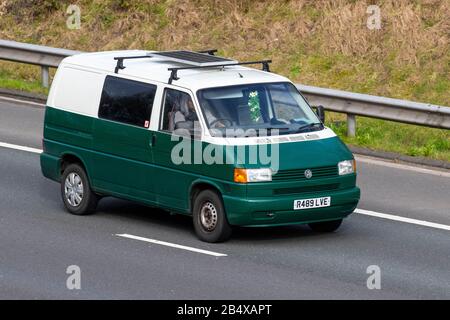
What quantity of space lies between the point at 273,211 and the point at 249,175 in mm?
501

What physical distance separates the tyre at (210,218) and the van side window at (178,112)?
859 mm

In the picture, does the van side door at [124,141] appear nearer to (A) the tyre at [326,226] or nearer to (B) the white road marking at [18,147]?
(A) the tyre at [326,226]

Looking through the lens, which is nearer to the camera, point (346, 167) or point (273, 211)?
point (273, 211)

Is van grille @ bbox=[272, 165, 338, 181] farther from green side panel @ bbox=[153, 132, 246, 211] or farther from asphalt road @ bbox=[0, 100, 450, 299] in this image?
asphalt road @ bbox=[0, 100, 450, 299]

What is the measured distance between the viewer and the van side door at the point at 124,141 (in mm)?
16594

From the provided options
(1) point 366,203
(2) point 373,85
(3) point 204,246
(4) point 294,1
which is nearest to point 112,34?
(4) point 294,1

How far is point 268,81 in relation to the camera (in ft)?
54.9

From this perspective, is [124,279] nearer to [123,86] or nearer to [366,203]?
[123,86]

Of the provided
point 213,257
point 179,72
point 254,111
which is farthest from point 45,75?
point 213,257

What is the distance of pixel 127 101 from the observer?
1689cm

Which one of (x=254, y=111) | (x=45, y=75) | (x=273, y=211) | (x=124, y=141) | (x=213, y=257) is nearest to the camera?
(x=213, y=257)

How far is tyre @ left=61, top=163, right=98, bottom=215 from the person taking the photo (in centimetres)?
1736

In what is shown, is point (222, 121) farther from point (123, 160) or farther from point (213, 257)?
point (213, 257)

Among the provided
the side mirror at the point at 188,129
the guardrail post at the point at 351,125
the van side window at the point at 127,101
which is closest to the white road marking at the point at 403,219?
the side mirror at the point at 188,129
